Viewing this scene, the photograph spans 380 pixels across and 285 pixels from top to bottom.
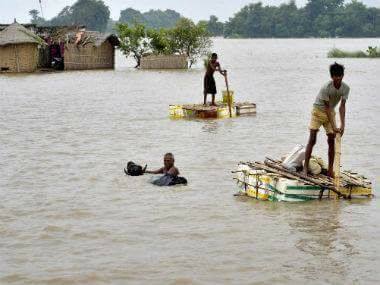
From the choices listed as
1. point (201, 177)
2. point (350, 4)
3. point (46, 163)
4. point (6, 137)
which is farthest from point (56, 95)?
point (350, 4)

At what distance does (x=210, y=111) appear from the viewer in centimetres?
1731

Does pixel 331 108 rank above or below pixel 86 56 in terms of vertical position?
above

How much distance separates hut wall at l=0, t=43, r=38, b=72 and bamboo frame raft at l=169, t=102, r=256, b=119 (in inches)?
784

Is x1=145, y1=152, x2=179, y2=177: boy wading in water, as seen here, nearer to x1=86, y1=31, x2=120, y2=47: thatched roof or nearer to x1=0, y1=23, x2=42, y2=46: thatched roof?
x1=0, y1=23, x2=42, y2=46: thatched roof

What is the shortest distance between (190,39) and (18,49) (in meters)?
9.40

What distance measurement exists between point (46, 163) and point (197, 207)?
411 centimetres

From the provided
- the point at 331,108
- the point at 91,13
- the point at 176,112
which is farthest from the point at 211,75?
the point at 91,13

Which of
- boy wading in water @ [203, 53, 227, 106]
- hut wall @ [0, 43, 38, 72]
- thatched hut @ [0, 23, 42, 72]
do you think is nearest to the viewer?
boy wading in water @ [203, 53, 227, 106]

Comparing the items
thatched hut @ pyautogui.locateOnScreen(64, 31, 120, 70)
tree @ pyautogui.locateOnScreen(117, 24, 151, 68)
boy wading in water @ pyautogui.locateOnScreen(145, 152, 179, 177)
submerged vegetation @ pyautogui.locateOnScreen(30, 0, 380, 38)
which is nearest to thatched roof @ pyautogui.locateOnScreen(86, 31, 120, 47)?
thatched hut @ pyautogui.locateOnScreen(64, 31, 120, 70)

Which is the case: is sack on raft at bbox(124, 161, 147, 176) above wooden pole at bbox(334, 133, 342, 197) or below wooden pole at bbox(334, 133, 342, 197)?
below

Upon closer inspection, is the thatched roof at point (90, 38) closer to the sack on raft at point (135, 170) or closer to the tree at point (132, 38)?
the tree at point (132, 38)

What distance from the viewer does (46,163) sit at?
12.4 metres

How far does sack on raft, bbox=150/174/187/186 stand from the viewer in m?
10.3

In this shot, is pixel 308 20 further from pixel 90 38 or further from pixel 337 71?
pixel 337 71
